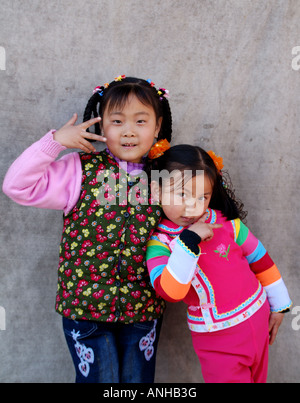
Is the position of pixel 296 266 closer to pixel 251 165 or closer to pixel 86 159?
pixel 251 165

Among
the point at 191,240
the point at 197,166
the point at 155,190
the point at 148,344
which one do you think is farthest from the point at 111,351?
the point at 197,166

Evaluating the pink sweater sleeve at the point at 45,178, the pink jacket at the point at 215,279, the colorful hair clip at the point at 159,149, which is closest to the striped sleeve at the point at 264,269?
the pink jacket at the point at 215,279

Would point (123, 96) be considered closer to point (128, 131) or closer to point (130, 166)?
point (128, 131)

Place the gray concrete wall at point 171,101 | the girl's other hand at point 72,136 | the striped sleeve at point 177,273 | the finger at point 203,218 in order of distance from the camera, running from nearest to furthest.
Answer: the striped sleeve at point 177,273, the girl's other hand at point 72,136, the finger at point 203,218, the gray concrete wall at point 171,101

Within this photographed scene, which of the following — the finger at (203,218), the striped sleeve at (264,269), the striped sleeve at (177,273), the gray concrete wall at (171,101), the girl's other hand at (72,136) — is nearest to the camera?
the striped sleeve at (177,273)

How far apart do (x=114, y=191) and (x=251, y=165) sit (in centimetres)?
88

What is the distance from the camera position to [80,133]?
4.94 feet

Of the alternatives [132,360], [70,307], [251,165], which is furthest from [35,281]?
[251,165]

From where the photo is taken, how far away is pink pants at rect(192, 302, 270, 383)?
1505mm

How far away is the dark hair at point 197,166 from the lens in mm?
1570

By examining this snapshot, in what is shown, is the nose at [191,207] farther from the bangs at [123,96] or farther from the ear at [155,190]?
the bangs at [123,96]

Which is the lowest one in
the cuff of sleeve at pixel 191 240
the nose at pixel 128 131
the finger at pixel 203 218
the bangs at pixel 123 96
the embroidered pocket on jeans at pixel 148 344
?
the embroidered pocket on jeans at pixel 148 344

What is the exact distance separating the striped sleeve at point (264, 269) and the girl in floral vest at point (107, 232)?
388 millimetres
